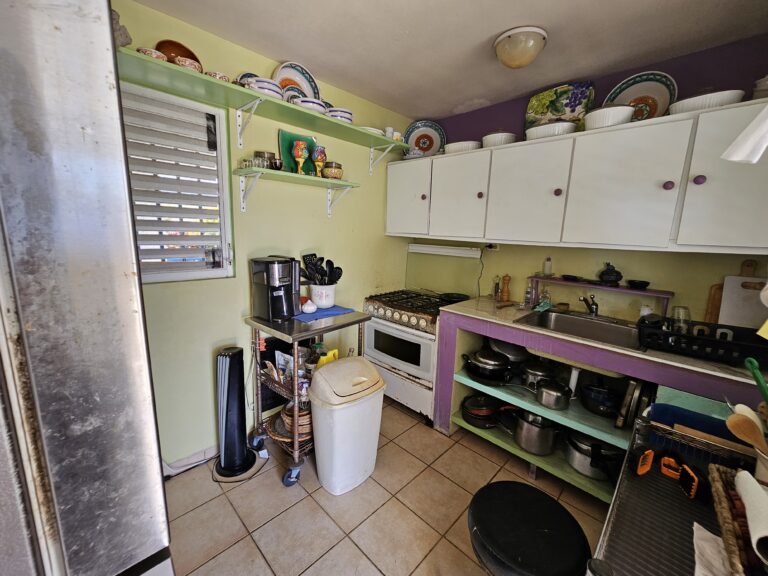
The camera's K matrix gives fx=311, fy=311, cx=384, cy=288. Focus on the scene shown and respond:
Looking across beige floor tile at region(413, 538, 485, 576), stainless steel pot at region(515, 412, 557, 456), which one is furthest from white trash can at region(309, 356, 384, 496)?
stainless steel pot at region(515, 412, 557, 456)

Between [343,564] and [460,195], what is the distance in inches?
85.2

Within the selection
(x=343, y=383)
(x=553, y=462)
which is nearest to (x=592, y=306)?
(x=553, y=462)

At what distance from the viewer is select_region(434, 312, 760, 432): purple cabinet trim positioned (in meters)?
1.24

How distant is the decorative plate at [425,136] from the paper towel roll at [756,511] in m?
2.55

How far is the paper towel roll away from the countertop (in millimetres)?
892

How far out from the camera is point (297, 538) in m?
1.43

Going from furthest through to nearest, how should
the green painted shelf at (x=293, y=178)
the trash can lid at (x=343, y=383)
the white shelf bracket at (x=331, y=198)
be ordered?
the white shelf bracket at (x=331, y=198) → the green painted shelf at (x=293, y=178) → the trash can lid at (x=343, y=383)

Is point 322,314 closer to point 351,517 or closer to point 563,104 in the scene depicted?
point 351,517

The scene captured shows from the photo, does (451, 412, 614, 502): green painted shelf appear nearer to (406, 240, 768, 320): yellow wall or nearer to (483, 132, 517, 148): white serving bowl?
(406, 240, 768, 320): yellow wall

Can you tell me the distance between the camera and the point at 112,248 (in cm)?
35

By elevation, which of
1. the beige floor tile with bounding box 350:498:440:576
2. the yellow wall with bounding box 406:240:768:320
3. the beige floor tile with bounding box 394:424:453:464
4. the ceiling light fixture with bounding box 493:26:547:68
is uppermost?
the ceiling light fixture with bounding box 493:26:547:68

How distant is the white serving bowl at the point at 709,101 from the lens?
1347 millimetres

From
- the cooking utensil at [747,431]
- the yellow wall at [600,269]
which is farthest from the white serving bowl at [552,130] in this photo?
the cooking utensil at [747,431]

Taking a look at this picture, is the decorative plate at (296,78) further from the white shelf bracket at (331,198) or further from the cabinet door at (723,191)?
the cabinet door at (723,191)
